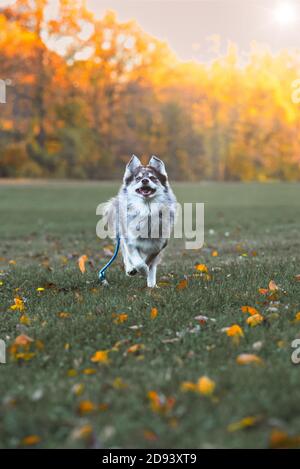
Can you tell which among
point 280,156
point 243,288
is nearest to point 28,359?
point 243,288

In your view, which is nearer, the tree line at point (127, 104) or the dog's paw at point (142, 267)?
the dog's paw at point (142, 267)

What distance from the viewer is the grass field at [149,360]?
3258 mm

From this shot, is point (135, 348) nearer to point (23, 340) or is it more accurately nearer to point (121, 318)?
point (121, 318)

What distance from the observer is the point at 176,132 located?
6053 centimetres

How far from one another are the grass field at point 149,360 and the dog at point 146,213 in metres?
0.32

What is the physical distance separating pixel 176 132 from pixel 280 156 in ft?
45.9

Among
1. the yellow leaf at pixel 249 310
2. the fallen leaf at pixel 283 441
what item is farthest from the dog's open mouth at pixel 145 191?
the fallen leaf at pixel 283 441

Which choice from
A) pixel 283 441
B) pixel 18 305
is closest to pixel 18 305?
pixel 18 305

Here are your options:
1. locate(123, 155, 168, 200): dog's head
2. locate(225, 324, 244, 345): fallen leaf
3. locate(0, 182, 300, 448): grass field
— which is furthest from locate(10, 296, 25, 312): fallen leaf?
locate(225, 324, 244, 345): fallen leaf

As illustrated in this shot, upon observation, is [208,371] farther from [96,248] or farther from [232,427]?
[96,248]

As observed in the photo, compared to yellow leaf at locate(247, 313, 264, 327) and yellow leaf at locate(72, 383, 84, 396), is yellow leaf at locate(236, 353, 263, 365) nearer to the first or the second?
yellow leaf at locate(247, 313, 264, 327)

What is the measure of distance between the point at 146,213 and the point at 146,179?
42 centimetres

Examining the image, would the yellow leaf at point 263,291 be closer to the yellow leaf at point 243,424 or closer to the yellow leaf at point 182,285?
the yellow leaf at point 182,285
